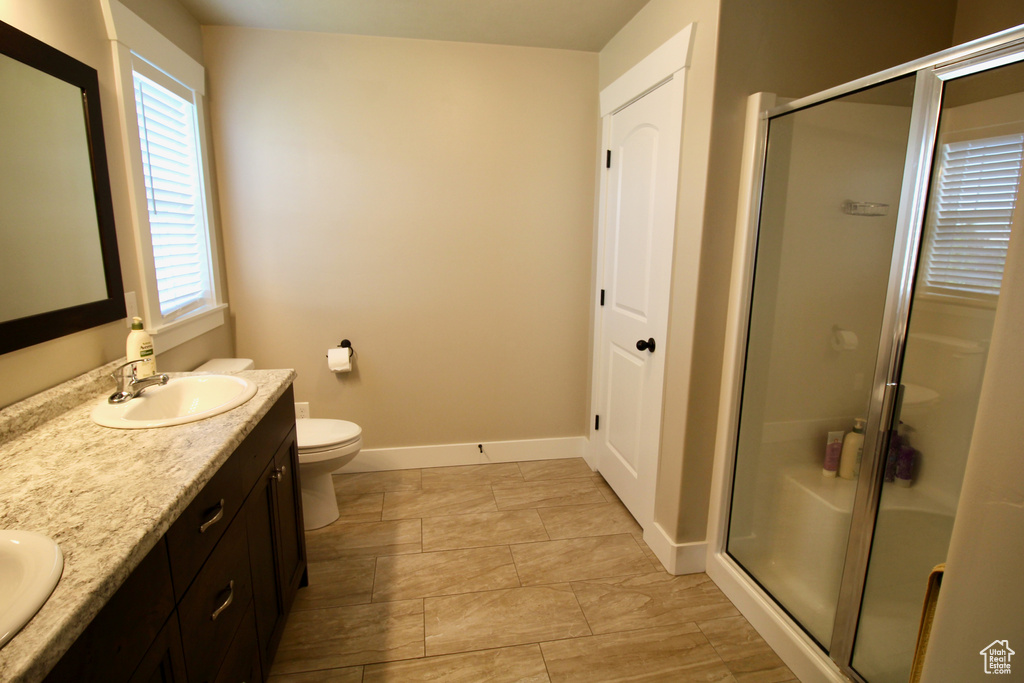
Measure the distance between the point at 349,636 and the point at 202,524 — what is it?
0.94 meters

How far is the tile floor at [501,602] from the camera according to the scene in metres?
1.69

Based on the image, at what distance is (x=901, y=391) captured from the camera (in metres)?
1.39

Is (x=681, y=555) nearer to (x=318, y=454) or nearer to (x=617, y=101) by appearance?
(x=318, y=454)

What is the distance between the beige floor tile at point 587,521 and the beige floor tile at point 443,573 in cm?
31

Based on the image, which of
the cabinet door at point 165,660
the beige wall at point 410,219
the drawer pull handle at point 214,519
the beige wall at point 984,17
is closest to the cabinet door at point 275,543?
the drawer pull handle at point 214,519

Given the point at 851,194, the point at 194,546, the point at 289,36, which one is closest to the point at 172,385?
the point at 194,546

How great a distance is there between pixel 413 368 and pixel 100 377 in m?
1.54

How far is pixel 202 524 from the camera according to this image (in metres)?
1.12

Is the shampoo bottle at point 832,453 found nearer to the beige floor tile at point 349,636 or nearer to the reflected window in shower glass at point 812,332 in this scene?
the reflected window in shower glass at point 812,332

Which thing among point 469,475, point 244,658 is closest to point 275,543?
point 244,658

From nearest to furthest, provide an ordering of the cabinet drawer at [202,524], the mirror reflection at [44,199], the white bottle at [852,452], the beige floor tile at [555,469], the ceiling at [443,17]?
the cabinet drawer at [202,524], the mirror reflection at [44,199], the white bottle at [852,452], the ceiling at [443,17], the beige floor tile at [555,469]

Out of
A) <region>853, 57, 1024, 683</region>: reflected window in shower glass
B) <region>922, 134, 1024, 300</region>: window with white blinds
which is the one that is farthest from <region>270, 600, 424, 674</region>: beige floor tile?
<region>922, 134, 1024, 300</region>: window with white blinds

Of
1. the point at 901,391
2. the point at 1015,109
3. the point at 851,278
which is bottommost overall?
A: the point at 901,391

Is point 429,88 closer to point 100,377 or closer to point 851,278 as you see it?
point 100,377
